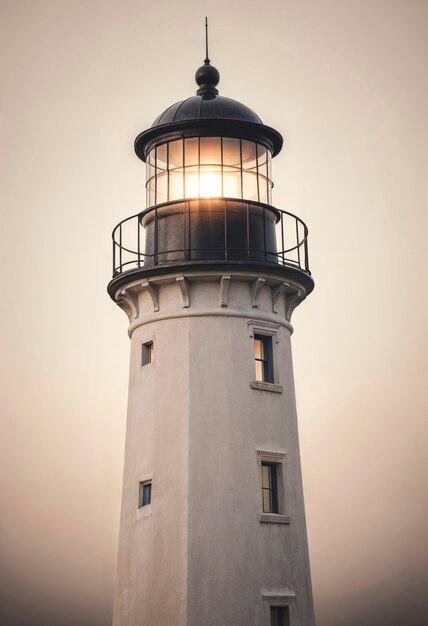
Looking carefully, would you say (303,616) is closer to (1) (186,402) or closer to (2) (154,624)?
(2) (154,624)

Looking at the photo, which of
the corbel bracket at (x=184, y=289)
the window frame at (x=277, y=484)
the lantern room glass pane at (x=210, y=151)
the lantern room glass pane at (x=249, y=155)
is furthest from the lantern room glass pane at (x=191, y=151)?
the window frame at (x=277, y=484)

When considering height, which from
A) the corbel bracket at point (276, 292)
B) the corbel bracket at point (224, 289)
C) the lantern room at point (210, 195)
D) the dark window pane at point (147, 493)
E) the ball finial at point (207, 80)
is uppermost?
the ball finial at point (207, 80)

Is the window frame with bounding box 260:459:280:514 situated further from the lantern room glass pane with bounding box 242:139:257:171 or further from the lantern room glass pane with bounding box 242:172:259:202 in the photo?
the lantern room glass pane with bounding box 242:139:257:171

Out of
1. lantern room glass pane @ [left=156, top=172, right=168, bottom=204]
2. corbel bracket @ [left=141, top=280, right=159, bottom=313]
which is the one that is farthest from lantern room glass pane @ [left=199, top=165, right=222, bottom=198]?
corbel bracket @ [left=141, top=280, right=159, bottom=313]

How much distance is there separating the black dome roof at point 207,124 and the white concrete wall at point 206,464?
135 inches

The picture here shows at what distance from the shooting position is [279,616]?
820 inches

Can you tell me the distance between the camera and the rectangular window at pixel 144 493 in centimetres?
2172

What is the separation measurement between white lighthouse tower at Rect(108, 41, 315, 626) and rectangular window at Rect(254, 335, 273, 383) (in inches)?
1.2

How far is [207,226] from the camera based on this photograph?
874 inches

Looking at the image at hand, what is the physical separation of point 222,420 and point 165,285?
10.7 feet

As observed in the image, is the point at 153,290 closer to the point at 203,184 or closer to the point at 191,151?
the point at 203,184

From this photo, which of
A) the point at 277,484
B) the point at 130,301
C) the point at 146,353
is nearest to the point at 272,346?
the point at 146,353

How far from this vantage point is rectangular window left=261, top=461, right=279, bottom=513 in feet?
70.7

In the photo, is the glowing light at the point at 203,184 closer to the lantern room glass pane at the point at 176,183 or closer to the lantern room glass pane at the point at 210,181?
the lantern room glass pane at the point at 210,181
